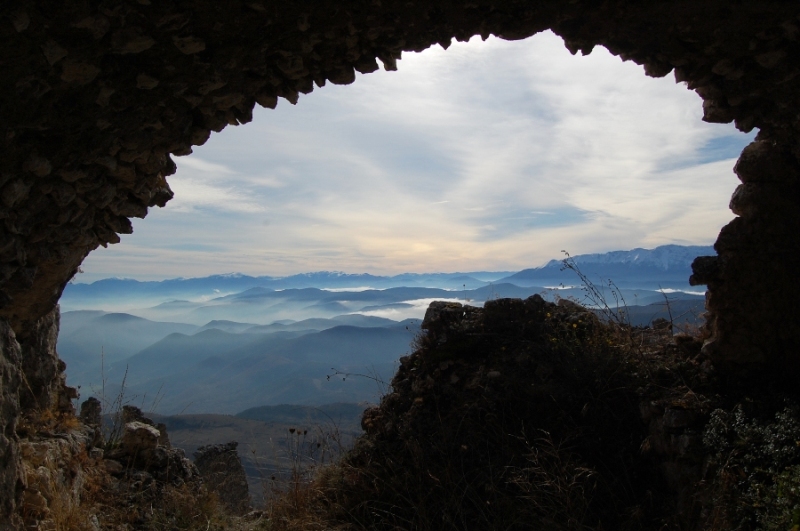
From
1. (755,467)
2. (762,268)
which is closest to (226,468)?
(755,467)

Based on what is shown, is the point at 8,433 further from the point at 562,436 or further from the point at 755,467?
Answer: the point at 755,467

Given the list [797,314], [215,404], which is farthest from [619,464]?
[215,404]

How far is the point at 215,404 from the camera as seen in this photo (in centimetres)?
10369

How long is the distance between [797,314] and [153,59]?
544 cm

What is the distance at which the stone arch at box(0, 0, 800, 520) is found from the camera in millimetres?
2615

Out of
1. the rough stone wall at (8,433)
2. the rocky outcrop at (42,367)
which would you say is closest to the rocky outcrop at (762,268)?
the rough stone wall at (8,433)

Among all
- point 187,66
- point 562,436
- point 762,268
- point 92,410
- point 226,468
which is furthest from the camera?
point 226,468

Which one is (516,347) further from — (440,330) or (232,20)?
(232,20)

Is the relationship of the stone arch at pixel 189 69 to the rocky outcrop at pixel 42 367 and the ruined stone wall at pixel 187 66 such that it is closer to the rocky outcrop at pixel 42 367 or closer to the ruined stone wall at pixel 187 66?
the ruined stone wall at pixel 187 66

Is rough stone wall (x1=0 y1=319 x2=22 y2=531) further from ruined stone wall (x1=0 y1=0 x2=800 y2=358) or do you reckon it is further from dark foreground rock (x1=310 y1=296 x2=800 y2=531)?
dark foreground rock (x1=310 y1=296 x2=800 y2=531)

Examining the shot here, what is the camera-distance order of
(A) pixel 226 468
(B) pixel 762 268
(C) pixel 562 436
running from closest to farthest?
(B) pixel 762 268
(C) pixel 562 436
(A) pixel 226 468

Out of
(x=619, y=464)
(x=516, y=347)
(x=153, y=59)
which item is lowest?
(x=619, y=464)

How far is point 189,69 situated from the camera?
2.95 m

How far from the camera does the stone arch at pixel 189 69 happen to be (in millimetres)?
2615
